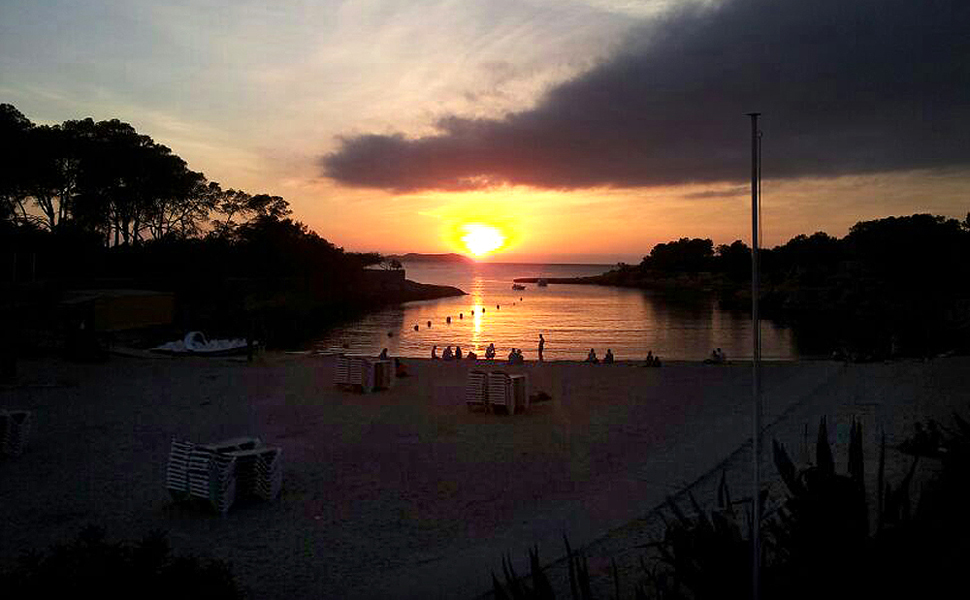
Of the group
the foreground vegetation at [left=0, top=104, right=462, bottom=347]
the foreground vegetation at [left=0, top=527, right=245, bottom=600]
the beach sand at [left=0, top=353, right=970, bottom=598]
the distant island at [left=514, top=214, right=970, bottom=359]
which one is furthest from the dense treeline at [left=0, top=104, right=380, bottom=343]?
the distant island at [left=514, top=214, right=970, bottom=359]

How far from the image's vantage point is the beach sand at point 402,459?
6566 millimetres

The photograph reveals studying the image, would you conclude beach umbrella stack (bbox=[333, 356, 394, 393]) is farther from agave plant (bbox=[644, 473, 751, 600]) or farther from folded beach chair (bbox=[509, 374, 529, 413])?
agave plant (bbox=[644, 473, 751, 600])

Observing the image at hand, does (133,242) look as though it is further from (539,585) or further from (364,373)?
(539,585)

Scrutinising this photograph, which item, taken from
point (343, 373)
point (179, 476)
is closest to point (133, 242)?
point (343, 373)

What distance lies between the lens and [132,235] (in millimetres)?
55625

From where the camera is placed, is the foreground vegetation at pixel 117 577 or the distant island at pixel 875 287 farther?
the distant island at pixel 875 287

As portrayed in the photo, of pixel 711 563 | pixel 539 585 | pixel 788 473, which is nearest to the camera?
pixel 539 585

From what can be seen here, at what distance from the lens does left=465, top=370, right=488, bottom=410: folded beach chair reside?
44.4ft

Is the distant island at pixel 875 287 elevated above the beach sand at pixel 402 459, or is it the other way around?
the distant island at pixel 875 287

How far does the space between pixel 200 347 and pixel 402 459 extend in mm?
16501

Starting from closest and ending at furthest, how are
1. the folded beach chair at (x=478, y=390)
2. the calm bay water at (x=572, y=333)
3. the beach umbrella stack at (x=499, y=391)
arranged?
the beach umbrella stack at (x=499, y=391) → the folded beach chair at (x=478, y=390) → the calm bay water at (x=572, y=333)

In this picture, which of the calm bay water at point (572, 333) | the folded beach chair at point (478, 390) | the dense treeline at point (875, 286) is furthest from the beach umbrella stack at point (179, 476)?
the dense treeline at point (875, 286)

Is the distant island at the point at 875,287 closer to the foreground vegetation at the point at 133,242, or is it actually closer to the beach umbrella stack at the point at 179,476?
the beach umbrella stack at the point at 179,476

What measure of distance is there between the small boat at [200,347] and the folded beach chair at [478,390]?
13.4 m
